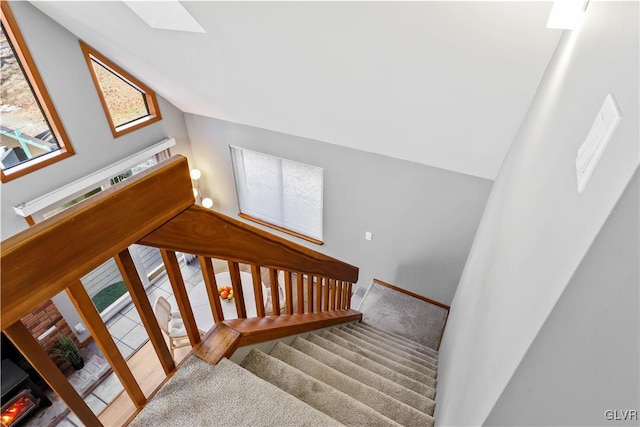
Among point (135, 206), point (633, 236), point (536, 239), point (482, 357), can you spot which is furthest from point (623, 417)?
point (135, 206)

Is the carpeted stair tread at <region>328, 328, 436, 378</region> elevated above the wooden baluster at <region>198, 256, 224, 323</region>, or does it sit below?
below

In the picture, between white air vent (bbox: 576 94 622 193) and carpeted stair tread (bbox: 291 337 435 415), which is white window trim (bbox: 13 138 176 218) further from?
white air vent (bbox: 576 94 622 193)

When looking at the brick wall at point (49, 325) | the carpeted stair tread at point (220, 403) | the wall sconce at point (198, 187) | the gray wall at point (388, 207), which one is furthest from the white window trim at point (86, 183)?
the carpeted stair tread at point (220, 403)

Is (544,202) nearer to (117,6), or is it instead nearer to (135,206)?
(135,206)

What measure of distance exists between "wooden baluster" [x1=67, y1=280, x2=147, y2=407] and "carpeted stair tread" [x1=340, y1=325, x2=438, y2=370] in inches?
82.2

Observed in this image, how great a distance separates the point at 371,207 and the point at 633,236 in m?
3.61

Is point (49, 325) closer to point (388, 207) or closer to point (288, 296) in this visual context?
point (288, 296)

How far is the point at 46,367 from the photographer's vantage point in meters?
0.69

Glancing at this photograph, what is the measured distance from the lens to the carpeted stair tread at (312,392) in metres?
1.34

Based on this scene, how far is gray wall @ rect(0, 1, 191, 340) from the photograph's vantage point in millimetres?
3225

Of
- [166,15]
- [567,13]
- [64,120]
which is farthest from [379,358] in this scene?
[64,120]

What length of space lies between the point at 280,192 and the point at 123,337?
265 cm

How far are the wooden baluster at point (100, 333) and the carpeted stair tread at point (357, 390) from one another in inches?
29.3

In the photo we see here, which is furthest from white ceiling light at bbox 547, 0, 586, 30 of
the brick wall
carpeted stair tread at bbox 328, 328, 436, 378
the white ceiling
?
the brick wall
